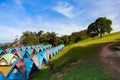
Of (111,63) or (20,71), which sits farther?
(20,71)

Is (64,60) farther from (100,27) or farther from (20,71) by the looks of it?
(100,27)

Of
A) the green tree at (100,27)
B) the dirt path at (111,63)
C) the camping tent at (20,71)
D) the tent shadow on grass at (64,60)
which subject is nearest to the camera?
the dirt path at (111,63)

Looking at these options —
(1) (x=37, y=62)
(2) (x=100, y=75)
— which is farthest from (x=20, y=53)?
(2) (x=100, y=75)

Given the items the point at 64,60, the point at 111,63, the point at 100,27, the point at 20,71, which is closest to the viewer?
the point at 111,63

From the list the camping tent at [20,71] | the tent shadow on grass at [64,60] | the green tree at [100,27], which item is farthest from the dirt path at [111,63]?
the green tree at [100,27]

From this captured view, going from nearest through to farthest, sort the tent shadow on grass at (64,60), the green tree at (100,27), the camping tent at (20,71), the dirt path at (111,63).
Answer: the dirt path at (111,63) → the camping tent at (20,71) → the tent shadow on grass at (64,60) → the green tree at (100,27)

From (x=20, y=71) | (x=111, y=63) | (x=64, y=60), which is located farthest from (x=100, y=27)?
(x=20, y=71)

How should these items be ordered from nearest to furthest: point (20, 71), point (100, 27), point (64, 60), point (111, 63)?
point (111, 63) < point (20, 71) < point (64, 60) < point (100, 27)

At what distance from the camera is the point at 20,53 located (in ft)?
89.3

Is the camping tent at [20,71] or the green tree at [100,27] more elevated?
the green tree at [100,27]

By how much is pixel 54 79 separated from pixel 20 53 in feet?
54.5

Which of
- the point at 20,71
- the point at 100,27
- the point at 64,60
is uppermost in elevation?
the point at 100,27

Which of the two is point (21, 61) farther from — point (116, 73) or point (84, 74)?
point (116, 73)

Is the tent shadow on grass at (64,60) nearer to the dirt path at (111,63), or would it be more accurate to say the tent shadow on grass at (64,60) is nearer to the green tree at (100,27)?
the dirt path at (111,63)
